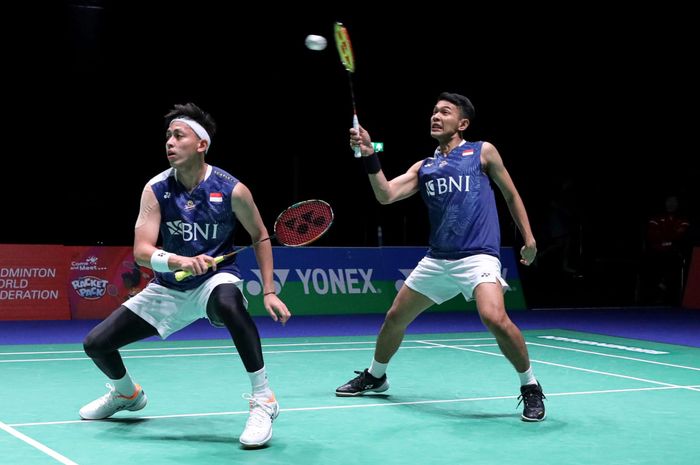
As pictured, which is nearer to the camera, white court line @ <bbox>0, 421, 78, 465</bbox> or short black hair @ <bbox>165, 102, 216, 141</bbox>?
white court line @ <bbox>0, 421, 78, 465</bbox>

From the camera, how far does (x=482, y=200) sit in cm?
572

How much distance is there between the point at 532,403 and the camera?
5.34m

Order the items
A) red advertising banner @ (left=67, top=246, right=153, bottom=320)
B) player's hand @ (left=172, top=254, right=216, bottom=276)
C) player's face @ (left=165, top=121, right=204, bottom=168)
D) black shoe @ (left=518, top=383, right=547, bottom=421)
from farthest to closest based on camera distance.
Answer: red advertising banner @ (left=67, top=246, right=153, bottom=320), black shoe @ (left=518, top=383, right=547, bottom=421), player's face @ (left=165, top=121, right=204, bottom=168), player's hand @ (left=172, top=254, right=216, bottom=276)

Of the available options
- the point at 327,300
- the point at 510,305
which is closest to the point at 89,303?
the point at 327,300

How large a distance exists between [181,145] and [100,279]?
683cm

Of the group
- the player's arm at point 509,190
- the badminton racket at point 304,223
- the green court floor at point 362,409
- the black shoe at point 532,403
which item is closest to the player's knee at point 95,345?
the green court floor at point 362,409

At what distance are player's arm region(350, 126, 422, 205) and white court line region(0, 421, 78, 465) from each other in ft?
7.41

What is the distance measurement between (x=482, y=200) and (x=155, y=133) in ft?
44.7

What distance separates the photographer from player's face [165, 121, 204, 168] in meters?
4.83

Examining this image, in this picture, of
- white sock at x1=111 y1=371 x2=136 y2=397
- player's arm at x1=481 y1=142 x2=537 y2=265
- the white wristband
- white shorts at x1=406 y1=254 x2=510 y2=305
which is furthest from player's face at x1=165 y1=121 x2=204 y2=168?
player's arm at x1=481 y1=142 x2=537 y2=265

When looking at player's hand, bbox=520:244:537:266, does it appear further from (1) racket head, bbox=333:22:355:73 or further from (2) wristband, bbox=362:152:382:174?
(1) racket head, bbox=333:22:355:73

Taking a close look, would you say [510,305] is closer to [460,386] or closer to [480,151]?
[460,386]

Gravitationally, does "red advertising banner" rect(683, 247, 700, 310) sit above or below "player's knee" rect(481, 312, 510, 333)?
below

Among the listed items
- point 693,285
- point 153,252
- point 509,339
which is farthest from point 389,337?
point 693,285
